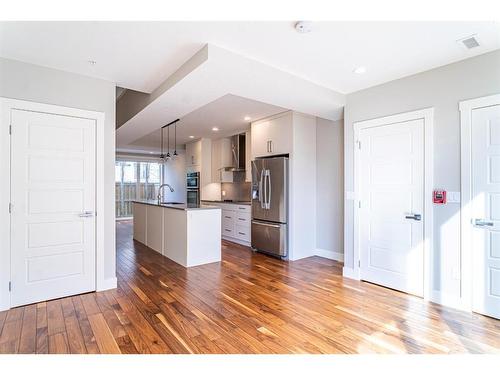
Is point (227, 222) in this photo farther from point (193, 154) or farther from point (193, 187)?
point (193, 154)

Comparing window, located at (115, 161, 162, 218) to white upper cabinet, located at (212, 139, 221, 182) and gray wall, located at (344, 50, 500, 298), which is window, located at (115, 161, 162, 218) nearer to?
white upper cabinet, located at (212, 139, 221, 182)

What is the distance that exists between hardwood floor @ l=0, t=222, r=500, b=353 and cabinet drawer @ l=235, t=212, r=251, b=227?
1.96 metres

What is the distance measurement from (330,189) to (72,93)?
3904mm

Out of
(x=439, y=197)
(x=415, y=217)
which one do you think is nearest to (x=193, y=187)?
(x=415, y=217)

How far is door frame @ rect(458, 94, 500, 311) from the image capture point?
8.74 feet

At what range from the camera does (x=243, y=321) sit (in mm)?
2424

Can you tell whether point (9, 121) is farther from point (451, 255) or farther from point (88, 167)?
point (451, 255)

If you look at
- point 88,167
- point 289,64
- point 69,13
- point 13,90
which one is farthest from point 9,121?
point 289,64

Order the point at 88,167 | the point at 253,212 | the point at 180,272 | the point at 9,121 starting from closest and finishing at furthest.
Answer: the point at 9,121 → the point at 88,167 → the point at 180,272 → the point at 253,212

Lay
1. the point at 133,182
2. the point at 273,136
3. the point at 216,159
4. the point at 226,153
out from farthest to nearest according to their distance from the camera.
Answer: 1. the point at 133,182
2. the point at 216,159
3. the point at 226,153
4. the point at 273,136

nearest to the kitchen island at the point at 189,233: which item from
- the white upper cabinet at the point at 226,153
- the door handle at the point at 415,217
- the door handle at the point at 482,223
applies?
the white upper cabinet at the point at 226,153

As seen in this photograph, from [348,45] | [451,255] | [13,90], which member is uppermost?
[348,45]
